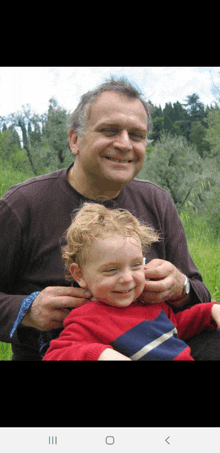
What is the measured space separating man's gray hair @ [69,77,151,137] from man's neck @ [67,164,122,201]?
0.21 m

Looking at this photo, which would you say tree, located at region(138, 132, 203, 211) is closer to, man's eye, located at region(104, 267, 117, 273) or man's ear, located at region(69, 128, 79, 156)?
man's ear, located at region(69, 128, 79, 156)

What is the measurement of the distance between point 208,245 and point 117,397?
7.03 feet

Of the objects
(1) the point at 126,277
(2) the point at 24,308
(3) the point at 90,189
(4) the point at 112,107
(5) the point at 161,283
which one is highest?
(4) the point at 112,107

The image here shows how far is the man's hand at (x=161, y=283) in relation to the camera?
1641 mm

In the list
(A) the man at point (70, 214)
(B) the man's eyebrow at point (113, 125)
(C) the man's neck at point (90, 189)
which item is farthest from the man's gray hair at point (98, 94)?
(C) the man's neck at point (90, 189)

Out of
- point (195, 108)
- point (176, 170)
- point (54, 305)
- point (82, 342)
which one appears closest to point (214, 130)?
point (195, 108)

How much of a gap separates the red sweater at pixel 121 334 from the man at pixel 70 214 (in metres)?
0.09

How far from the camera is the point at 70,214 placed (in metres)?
1.86

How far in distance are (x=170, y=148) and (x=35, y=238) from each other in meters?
2.15

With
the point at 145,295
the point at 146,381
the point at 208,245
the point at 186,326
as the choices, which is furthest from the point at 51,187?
the point at 208,245

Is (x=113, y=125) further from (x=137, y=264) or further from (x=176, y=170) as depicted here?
(x=176, y=170)

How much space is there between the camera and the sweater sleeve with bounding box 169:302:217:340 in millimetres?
1783

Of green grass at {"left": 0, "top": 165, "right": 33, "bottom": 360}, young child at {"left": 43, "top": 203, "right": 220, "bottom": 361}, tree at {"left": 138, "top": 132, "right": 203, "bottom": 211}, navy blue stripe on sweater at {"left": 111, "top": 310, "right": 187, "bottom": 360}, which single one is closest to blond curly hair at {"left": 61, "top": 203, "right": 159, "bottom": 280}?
young child at {"left": 43, "top": 203, "right": 220, "bottom": 361}

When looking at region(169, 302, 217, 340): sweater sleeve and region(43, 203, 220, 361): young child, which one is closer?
region(43, 203, 220, 361): young child
